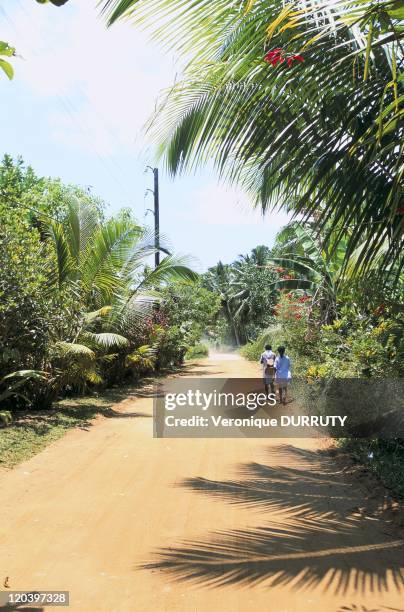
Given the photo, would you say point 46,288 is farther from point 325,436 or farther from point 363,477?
point 363,477

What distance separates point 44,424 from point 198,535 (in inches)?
261

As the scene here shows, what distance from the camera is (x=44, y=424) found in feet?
36.0

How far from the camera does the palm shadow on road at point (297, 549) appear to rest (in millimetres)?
4156

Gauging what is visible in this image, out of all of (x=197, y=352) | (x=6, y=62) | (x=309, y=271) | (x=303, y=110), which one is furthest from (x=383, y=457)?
(x=197, y=352)

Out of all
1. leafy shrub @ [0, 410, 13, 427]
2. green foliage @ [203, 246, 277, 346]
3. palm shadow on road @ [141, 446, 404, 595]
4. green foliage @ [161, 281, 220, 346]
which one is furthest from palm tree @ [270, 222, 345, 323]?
green foliage @ [203, 246, 277, 346]

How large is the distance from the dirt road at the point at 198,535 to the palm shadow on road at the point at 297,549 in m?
0.01

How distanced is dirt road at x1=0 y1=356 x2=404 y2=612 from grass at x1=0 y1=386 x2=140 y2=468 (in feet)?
1.72

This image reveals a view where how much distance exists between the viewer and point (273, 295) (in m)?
52.5

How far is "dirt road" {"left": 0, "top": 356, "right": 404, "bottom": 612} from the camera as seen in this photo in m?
3.94

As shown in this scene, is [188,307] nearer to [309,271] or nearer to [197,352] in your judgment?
[309,271]

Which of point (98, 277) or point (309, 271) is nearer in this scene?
point (98, 277)

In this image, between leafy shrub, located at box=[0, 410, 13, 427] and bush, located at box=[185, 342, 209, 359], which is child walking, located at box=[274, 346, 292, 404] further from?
bush, located at box=[185, 342, 209, 359]

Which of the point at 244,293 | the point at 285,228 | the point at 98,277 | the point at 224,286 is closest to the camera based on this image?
the point at 285,228

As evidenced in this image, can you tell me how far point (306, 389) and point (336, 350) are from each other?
128 cm
